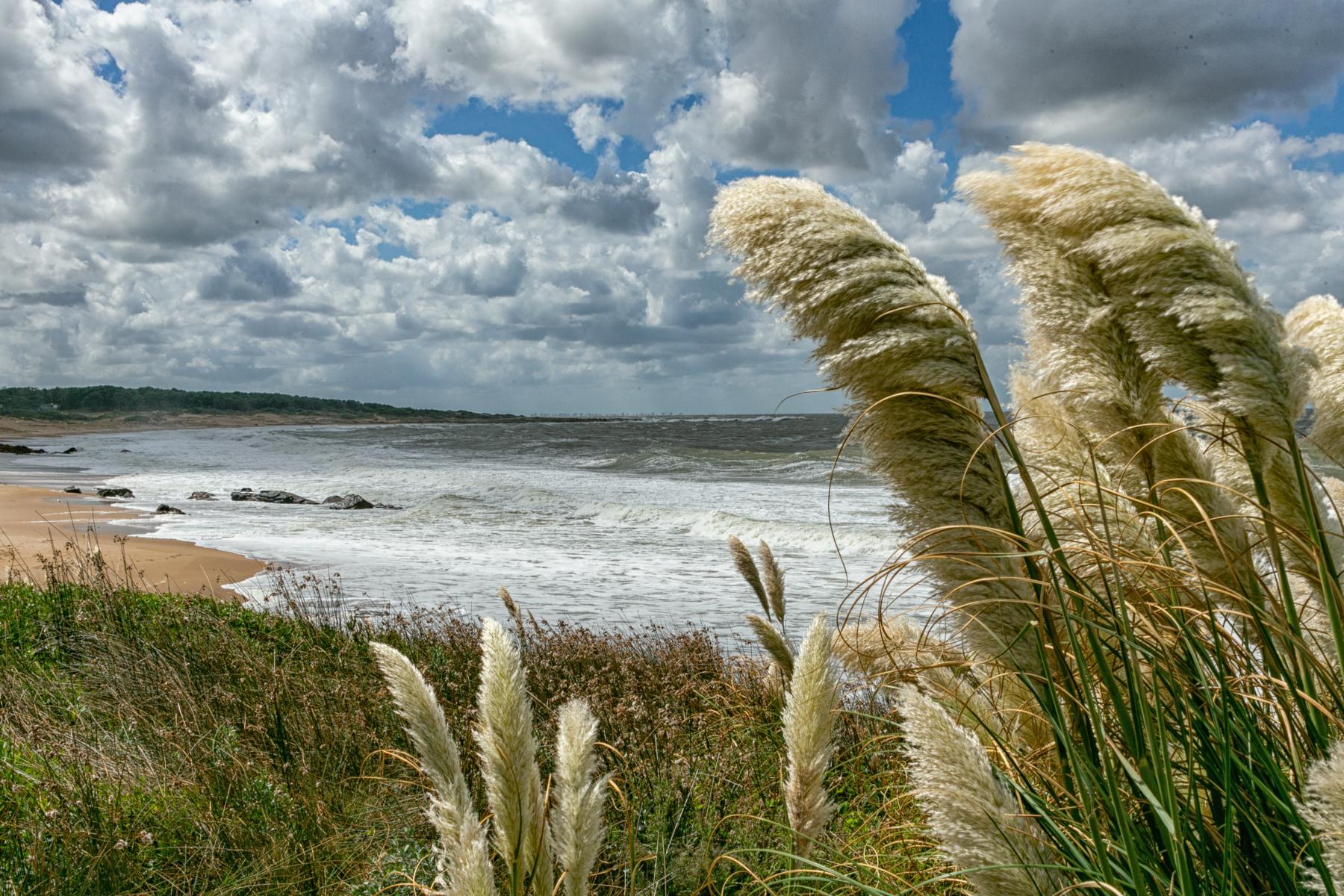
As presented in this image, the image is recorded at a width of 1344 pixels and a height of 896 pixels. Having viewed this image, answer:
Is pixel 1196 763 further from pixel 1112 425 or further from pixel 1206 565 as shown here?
pixel 1112 425

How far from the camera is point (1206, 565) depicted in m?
2.23

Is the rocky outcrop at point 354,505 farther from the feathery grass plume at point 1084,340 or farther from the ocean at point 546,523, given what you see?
the feathery grass plume at point 1084,340

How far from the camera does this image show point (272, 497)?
25.9 metres

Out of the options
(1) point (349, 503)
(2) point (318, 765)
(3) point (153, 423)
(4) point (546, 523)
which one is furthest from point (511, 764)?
A: (3) point (153, 423)

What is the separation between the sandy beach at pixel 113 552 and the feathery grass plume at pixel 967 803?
8.44m

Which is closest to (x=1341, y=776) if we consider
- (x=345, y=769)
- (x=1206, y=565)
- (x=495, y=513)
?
(x=1206, y=565)

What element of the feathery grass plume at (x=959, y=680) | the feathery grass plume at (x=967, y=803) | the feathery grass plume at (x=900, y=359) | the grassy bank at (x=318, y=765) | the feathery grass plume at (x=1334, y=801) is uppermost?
the feathery grass plume at (x=900, y=359)

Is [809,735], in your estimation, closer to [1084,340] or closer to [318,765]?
[1084,340]

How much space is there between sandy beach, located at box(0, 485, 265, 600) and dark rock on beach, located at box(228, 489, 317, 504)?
4.58 metres

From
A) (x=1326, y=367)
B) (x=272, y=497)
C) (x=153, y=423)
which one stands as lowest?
(x=153, y=423)

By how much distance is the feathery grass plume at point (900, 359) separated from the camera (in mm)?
1620

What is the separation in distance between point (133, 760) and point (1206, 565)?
163 inches

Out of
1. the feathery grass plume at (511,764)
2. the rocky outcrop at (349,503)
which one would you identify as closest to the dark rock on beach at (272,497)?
the rocky outcrop at (349,503)

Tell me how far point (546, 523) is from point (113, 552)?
9.02 metres
